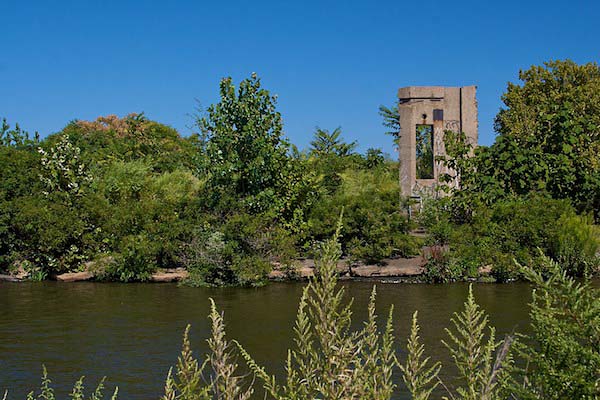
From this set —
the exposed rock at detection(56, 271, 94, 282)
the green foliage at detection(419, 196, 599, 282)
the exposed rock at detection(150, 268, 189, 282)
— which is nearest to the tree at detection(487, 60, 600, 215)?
the green foliage at detection(419, 196, 599, 282)

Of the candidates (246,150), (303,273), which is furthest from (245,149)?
(303,273)

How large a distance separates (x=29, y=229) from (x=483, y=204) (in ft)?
33.3

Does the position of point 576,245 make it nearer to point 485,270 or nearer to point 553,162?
point 485,270

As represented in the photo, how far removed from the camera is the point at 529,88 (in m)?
34.1

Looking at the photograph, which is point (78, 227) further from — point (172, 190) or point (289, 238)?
point (289, 238)

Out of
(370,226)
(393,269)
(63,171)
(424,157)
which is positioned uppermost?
(424,157)

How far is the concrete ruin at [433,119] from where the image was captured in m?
19.7

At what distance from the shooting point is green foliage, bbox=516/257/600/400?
2777 millimetres

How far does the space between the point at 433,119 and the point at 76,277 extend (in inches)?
400

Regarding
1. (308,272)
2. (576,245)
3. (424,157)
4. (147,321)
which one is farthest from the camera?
(424,157)

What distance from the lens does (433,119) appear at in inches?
785

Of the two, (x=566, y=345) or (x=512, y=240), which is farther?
(x=512, y=240)

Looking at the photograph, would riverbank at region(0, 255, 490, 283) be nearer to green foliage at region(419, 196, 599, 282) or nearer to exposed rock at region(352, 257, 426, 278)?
exposed rock at region(352, 257, 426, 278)

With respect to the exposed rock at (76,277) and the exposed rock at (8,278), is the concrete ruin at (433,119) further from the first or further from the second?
the exposed rock at (8,278)
